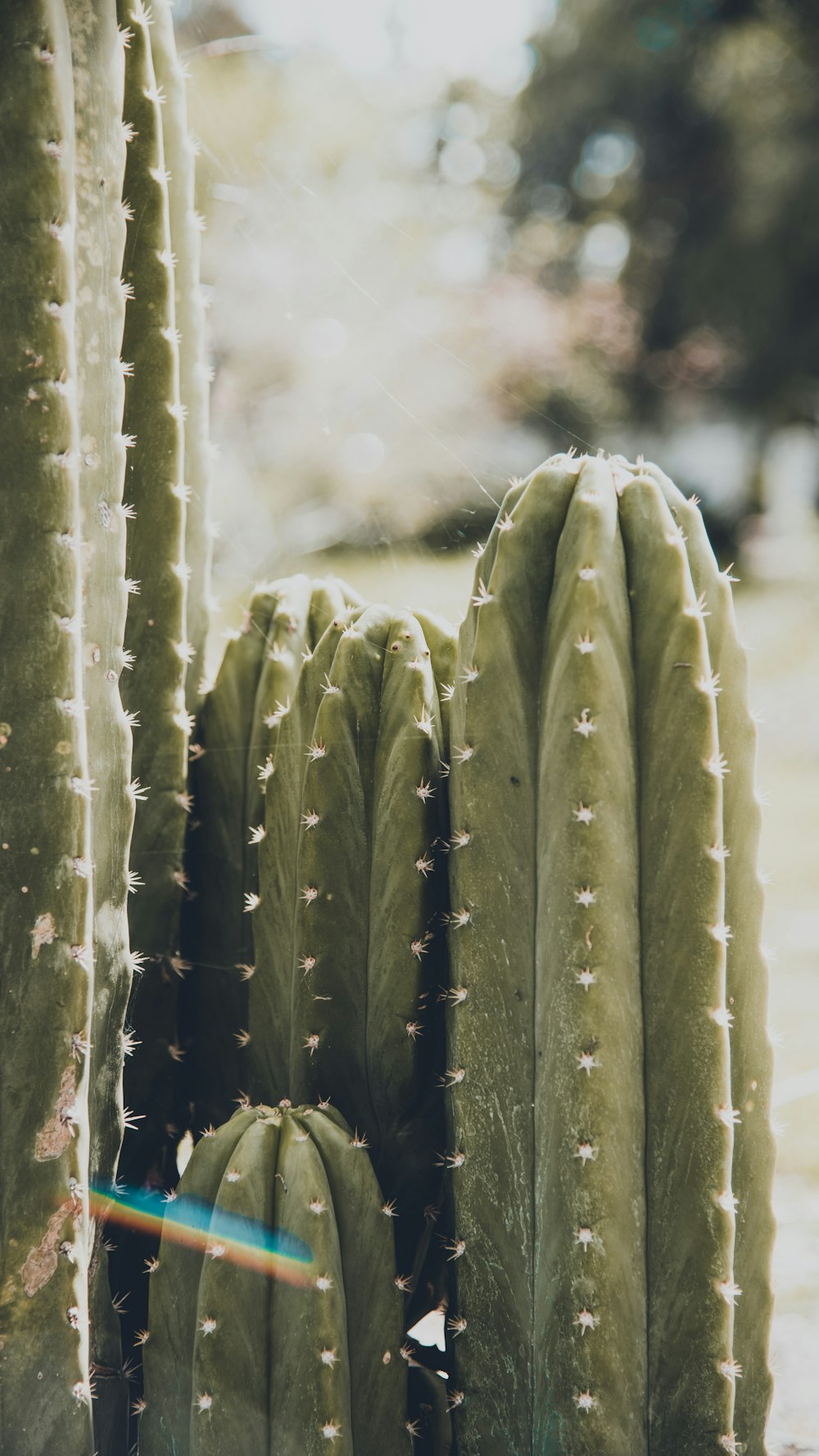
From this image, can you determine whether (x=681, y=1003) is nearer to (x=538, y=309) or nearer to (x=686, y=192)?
(x=538, y=309)

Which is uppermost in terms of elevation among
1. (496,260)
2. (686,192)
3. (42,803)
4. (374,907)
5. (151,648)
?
(686,192)

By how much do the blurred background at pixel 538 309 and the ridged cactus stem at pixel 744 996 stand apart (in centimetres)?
7

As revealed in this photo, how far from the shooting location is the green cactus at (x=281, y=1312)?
1202 millimetres

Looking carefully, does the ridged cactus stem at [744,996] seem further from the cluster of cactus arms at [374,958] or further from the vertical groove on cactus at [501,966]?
the vertical groove on cactus at [501,966]

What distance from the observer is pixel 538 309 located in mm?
9938

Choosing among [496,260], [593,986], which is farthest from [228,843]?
[496,260]

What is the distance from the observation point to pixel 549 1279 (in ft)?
4.23

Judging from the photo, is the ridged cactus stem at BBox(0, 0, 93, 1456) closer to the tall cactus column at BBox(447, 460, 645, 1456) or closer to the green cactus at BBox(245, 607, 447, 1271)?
the green cactus at BBox(245, 607, 447, 1271)

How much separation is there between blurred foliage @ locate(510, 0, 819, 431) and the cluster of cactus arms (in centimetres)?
1208

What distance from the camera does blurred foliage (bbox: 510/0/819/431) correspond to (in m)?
13.8

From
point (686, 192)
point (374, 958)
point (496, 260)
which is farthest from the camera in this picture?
point (686, 192)

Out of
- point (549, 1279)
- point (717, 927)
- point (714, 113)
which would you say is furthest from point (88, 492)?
point (714, 113)

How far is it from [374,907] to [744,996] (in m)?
0.48

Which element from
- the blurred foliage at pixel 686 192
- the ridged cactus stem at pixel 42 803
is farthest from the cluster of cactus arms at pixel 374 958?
the blurred foliage at pixel 686 192
